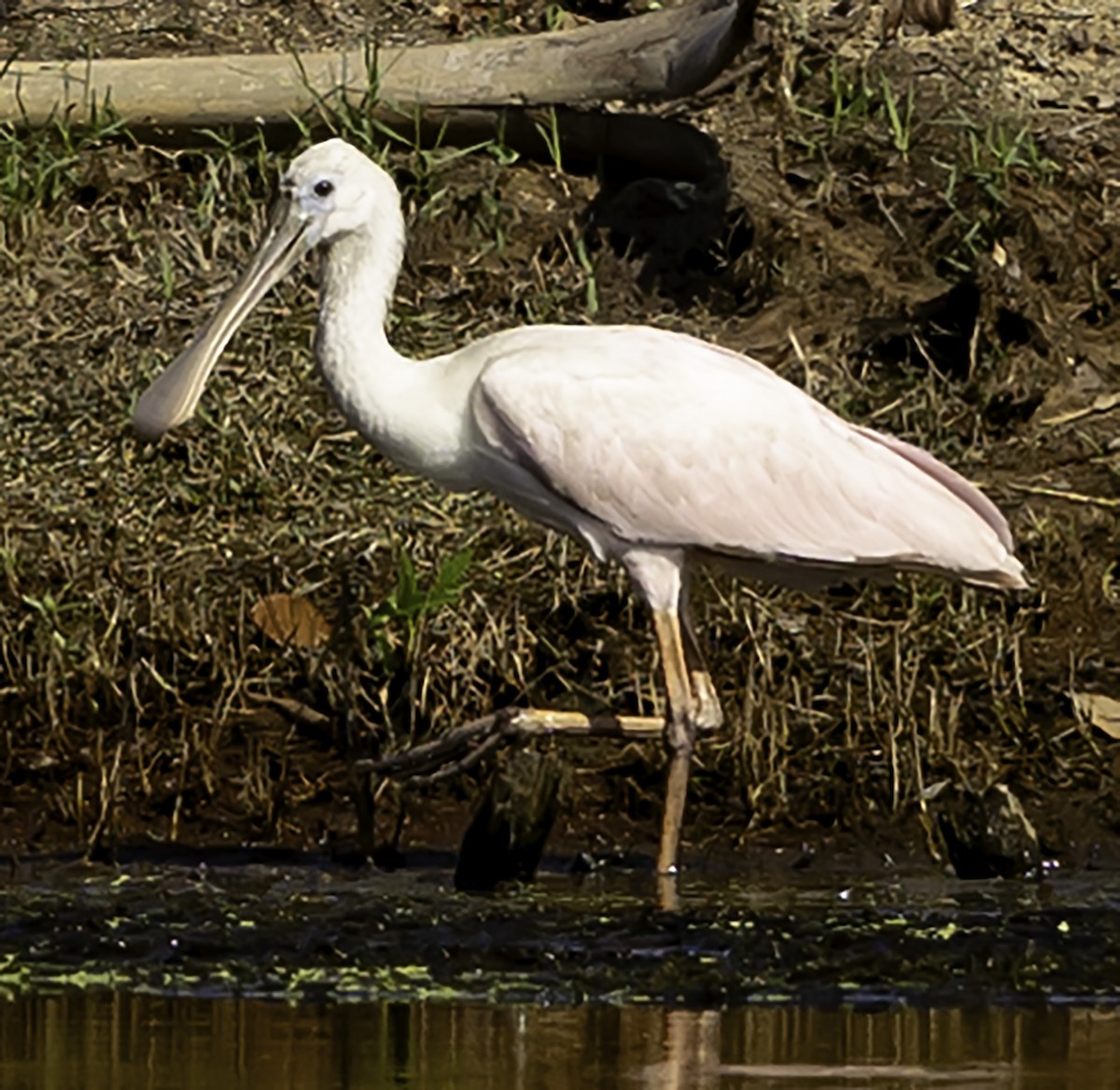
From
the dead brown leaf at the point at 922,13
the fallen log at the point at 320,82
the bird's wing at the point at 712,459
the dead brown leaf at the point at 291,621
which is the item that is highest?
the fallen log at the point at 320,82

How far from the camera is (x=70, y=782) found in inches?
364

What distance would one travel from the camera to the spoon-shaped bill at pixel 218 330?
30.5 feet

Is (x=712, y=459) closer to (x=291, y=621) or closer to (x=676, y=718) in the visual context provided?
(x=676, y=718)

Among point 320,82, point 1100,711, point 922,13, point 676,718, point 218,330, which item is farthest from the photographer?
point 320,82

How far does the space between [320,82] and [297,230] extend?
255cm

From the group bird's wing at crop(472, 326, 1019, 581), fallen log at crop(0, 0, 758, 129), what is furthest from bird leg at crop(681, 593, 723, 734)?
fallen log at crop(0, 0, 758, 129)

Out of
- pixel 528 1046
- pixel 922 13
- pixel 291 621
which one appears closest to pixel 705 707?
pixel 291 621

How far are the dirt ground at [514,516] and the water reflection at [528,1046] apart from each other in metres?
2.38

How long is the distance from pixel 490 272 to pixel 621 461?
2.71 m

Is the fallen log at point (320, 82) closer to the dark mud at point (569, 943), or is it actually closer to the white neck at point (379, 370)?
the white neck at point (379, 370)

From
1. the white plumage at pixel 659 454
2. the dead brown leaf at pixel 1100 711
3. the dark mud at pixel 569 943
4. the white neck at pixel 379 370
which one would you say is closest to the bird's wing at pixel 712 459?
the white plumage at pixel 659 454

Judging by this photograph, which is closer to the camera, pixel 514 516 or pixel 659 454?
pixel 659 454

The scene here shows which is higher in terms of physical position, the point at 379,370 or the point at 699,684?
the point at 379,370

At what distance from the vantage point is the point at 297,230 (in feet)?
30.4
